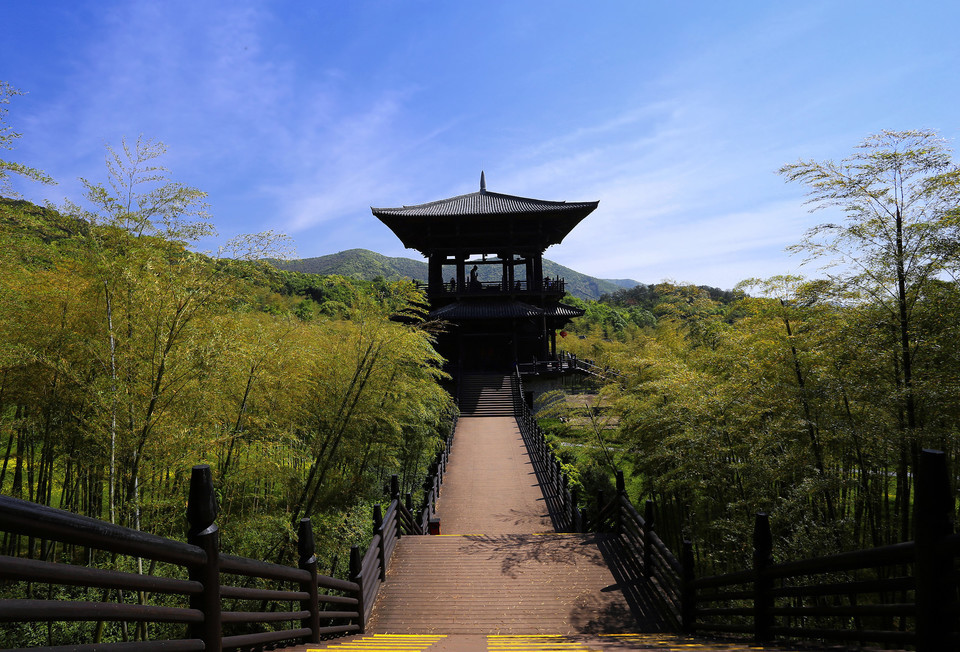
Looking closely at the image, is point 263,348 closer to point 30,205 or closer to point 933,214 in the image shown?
point 30,205

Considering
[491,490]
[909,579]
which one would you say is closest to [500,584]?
[491,490]

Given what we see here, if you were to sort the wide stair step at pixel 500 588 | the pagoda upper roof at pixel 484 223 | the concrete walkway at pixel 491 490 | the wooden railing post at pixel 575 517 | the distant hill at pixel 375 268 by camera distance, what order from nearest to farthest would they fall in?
the wide stair step at pixel 500 588 < the wooden railing post at pixel 575 517 < the concrete walkway at pixel 491 490 < the pagoda upper roof at pixel 484 223 < the distant hill at pixel 375 268

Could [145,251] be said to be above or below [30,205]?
below

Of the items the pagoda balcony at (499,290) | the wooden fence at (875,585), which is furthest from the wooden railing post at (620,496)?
the pagoda balcony at (499,290)

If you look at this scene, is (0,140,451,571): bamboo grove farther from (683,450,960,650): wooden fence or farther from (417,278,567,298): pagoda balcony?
(417,278,567,298): pagoda balcony

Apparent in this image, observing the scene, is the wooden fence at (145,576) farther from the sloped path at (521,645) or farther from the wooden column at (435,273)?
the wooden column at (435,273)

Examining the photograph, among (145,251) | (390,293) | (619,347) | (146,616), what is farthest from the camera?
(619,347)

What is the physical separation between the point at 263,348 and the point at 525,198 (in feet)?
53.9

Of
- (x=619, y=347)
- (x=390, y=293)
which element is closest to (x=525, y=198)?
(x=619, y=347)

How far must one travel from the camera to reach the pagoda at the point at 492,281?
1762cm

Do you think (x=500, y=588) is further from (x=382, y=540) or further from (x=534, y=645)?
(x=534, y=645)

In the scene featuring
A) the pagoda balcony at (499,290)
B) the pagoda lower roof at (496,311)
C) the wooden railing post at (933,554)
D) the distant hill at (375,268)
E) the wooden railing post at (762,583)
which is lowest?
the wooden railing post at (762,583)

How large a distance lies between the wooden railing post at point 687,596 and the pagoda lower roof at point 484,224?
1442 cm

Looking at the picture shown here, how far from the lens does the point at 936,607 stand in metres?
1.68
